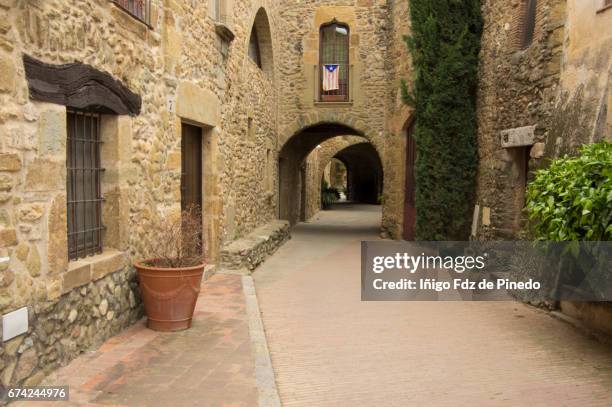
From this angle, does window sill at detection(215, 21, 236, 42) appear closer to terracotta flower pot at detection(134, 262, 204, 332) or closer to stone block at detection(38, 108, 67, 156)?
terracotta flower pot at detection(134, 262, 204, 332)

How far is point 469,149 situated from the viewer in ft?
31.5

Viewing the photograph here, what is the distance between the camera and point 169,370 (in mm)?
4004

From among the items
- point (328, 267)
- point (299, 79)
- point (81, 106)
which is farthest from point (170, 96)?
point (299, 79)

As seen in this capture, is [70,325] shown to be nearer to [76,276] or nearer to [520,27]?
[76,276]

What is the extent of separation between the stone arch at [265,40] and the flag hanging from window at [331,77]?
1769 millimetres

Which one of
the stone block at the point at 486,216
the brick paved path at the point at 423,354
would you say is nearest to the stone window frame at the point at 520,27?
the stone block at the point at 486,216

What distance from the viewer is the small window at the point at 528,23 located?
24.2 feet

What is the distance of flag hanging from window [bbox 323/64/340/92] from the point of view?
14578 mm

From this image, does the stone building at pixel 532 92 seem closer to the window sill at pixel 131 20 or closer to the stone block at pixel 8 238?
the window sill at pixel 131 20

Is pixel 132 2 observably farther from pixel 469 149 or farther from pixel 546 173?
pixel 469 149

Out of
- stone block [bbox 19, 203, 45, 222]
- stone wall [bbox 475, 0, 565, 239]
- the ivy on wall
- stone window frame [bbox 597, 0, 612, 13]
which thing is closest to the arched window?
the ivy on wall

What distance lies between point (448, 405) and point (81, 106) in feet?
11.8

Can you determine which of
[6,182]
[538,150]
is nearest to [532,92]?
[538,150]

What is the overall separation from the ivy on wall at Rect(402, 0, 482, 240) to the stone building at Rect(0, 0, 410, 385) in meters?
3.46
